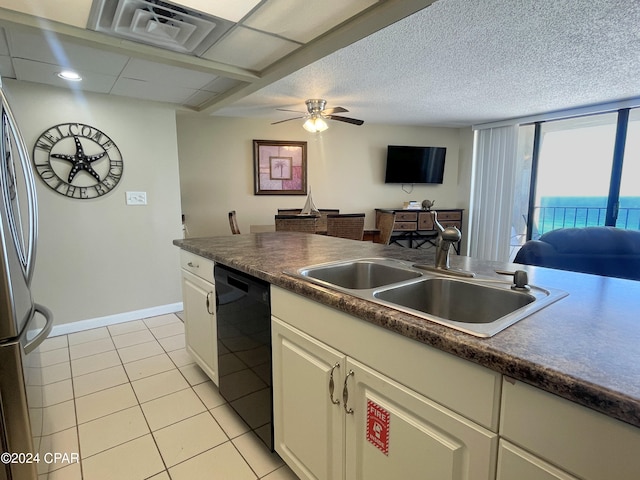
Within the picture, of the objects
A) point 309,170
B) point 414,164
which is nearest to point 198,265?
point 309,170

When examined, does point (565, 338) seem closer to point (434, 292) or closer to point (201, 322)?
point (434, 292)

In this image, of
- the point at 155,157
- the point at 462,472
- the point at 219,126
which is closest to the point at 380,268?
the point at 462,472

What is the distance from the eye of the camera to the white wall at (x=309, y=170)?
432 centimetres

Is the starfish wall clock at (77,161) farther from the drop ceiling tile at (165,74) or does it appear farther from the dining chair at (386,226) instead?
the dining chair at (386,226)

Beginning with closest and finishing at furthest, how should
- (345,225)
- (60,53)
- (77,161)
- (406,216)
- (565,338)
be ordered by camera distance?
(565,338) < (60,53) < (77,161) < (345,225) < (406,216)

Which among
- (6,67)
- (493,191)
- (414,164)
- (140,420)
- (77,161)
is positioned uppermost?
(6,67)

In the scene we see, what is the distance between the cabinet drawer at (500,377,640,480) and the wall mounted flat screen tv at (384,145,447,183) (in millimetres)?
4970

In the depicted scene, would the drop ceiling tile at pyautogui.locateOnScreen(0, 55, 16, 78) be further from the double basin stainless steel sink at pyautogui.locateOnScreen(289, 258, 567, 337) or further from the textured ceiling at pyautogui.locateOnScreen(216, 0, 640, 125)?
the double basin stainless steel sink at pyautogui.locateOnScreen(289, 258, 567, 337)

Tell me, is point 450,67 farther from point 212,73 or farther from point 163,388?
point 163,388

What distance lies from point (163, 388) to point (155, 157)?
2231 mm

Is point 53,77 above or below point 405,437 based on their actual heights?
above

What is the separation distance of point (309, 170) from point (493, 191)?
2.87 m

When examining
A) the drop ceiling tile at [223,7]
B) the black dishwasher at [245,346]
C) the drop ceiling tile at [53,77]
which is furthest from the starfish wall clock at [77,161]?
the black dishwasher at [245,346]

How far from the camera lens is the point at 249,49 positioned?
2.36 metres
